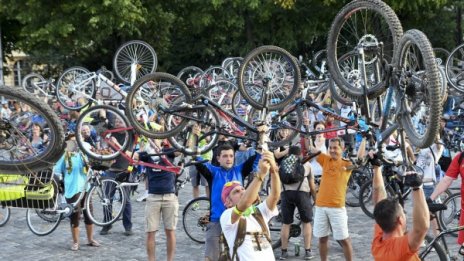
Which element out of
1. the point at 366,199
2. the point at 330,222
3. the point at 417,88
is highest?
the point at 417,88

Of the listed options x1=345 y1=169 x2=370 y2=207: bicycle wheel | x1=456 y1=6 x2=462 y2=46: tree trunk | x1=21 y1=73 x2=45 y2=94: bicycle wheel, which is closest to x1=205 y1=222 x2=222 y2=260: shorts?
x1=345 y1=169 x2=370 y2=207: bicycle wheel

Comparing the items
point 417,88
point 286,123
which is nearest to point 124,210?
point 286,123

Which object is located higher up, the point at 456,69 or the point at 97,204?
the point at 456,69

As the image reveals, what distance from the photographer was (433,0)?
84.4ft

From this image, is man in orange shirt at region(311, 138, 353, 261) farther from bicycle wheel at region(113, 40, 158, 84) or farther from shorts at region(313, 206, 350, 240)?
bicycle wheel at region(113, 40, 158, 84)

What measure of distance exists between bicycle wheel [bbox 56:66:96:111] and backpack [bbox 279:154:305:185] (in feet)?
18.2

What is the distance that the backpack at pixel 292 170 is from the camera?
9.27 meters

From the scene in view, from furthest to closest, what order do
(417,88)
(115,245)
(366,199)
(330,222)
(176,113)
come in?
1. (366,199)
2. (115,245)
3. (176,113)
4. (330,222)
5. (417,88)

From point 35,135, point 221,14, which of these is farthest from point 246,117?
point 221,14

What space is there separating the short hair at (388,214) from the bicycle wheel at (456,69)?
9.49m

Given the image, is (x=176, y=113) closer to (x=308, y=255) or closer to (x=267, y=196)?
(x=267, y=196)

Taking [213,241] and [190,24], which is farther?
[190,24]

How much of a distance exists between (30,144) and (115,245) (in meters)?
4.10

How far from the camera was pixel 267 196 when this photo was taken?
27.4 feet
